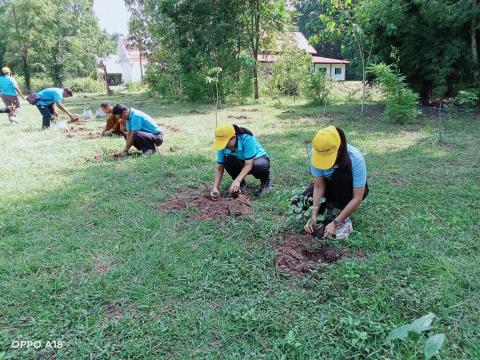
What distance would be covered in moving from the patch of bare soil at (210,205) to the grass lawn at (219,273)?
→ 0.11 metres

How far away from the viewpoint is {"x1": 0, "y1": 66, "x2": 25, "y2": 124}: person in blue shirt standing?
9297mm

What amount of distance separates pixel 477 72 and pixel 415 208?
7.64 m

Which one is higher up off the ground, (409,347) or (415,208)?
(415,208)

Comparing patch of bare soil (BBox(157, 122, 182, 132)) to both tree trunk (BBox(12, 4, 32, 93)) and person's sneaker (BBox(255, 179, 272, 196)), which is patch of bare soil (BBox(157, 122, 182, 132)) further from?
tree trunk (BBox(12, 4, 32, 93))

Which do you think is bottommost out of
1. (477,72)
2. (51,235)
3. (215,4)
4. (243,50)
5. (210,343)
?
(210,343)

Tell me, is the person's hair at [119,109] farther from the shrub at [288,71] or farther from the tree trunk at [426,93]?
the shrub at [288,71]

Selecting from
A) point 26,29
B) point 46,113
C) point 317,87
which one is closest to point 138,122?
point 46,113

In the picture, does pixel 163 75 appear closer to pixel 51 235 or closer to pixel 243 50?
pixel 243 50

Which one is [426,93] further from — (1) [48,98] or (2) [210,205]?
(1) [48,98]

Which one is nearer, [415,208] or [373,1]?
[415,208]

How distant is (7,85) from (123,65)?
34.9 meters

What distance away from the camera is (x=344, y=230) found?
288cm

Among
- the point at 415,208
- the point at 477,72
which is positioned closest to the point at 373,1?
the point at 477,72

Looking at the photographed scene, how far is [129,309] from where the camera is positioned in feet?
7.30
